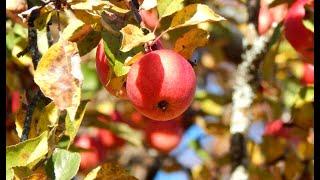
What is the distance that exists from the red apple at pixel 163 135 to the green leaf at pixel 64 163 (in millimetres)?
1060

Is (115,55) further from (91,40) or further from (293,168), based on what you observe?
(293,168)

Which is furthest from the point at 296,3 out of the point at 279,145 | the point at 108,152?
the point at 108,152

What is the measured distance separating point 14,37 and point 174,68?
2.20 ft

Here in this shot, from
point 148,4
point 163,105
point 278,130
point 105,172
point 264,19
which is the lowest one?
point 278,130

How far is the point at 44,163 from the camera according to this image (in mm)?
1105

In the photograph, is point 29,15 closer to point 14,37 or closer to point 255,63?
point 14,37

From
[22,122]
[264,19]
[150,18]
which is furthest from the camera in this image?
[264,19]

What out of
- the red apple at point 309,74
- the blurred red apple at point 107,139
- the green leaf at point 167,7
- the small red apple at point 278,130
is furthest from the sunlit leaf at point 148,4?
the blurred red apple at point 107,139

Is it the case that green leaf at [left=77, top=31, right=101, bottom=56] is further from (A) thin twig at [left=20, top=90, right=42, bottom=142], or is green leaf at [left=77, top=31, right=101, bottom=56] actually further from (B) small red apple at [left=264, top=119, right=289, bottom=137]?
(B) small red apple at [left=264, top=119, right=289, bottom=137]

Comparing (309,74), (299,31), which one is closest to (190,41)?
(299,31)

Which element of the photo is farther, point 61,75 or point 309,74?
point 309,74

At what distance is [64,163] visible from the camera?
3.60ft

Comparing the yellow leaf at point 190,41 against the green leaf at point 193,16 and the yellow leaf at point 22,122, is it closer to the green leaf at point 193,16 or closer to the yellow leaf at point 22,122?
the green leaf at point 193,16

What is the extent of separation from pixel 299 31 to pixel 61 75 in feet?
2.42
